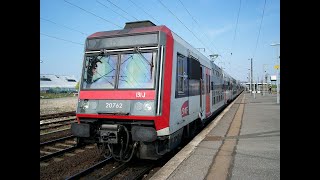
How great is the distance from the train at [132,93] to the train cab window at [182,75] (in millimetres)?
25

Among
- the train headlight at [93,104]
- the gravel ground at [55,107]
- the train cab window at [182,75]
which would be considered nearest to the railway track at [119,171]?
the train headlight at [93,104]

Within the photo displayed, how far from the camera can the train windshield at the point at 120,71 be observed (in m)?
6.06

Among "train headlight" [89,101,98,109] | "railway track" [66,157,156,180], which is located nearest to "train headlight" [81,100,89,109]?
"train headlight" [89,101,98,109]

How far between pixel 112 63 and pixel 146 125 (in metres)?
1.67

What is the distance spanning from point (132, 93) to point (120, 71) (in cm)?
65

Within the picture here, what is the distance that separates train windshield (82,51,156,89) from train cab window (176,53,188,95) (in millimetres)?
1011

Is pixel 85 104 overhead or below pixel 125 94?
below

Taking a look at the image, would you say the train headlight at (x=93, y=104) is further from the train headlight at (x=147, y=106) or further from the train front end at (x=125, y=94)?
the train headlight at (x=147, y=106)

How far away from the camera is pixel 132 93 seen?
6004 mm

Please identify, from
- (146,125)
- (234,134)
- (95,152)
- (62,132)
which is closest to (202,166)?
(146,125)

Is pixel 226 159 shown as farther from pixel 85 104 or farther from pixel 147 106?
pixel 85 104

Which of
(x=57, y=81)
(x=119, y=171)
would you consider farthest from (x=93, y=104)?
(x=57, y=81)

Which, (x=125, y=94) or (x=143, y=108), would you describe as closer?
(x=143, y=108)

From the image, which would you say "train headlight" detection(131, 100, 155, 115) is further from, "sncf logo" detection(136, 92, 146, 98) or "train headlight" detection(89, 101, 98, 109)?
"train headlight" detection(89, 101, 98, 109)
